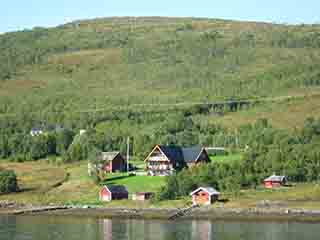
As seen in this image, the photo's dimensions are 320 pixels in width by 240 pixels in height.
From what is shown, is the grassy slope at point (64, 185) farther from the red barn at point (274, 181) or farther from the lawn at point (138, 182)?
the red barn at point (274, 181)

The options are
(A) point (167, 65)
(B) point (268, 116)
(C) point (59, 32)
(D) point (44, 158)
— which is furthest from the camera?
(C) point (59, 32)

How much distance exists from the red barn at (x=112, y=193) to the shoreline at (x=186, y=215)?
286cm

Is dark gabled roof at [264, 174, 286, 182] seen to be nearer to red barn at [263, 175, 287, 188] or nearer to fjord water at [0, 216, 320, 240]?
red barn at [263, 175, 287, 188]

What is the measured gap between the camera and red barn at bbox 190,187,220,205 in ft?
176

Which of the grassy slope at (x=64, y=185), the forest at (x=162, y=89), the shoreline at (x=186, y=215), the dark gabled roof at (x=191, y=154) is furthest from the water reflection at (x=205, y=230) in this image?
the dark gabled roof at (x=191, y=154)

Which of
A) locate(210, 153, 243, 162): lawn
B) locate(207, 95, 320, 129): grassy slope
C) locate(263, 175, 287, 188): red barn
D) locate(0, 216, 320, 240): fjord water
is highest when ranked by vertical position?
locate(207, 95, 320, 129): grassy slope

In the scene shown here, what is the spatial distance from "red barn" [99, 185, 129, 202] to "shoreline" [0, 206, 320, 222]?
2865mm

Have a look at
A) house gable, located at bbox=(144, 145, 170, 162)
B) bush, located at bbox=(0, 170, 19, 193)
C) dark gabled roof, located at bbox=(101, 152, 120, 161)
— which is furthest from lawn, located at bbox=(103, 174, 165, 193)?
bush, located at bbox=(0, 170, 19, 193)

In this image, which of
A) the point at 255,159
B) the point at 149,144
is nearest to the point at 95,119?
the point at 149,144

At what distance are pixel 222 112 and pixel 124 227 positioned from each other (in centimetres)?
5334

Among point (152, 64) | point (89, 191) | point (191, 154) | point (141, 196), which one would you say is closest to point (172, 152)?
point (191, 154)

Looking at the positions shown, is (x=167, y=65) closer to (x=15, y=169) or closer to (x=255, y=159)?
(x=15, y=169)

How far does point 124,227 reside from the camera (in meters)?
46.6

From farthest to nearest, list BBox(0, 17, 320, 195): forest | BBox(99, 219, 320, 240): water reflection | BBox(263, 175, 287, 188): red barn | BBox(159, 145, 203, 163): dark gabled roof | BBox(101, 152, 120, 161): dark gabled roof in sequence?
BBox(0, 17, 320, 195): forest < BBox(101, 152, 120, 161): dark gabled roof < BBox(159, 145, 203, 163): dark gabled roof < BBox(263, 175, 287, 188): red barn < BBox(99, 219, 320, 240): water reflection
